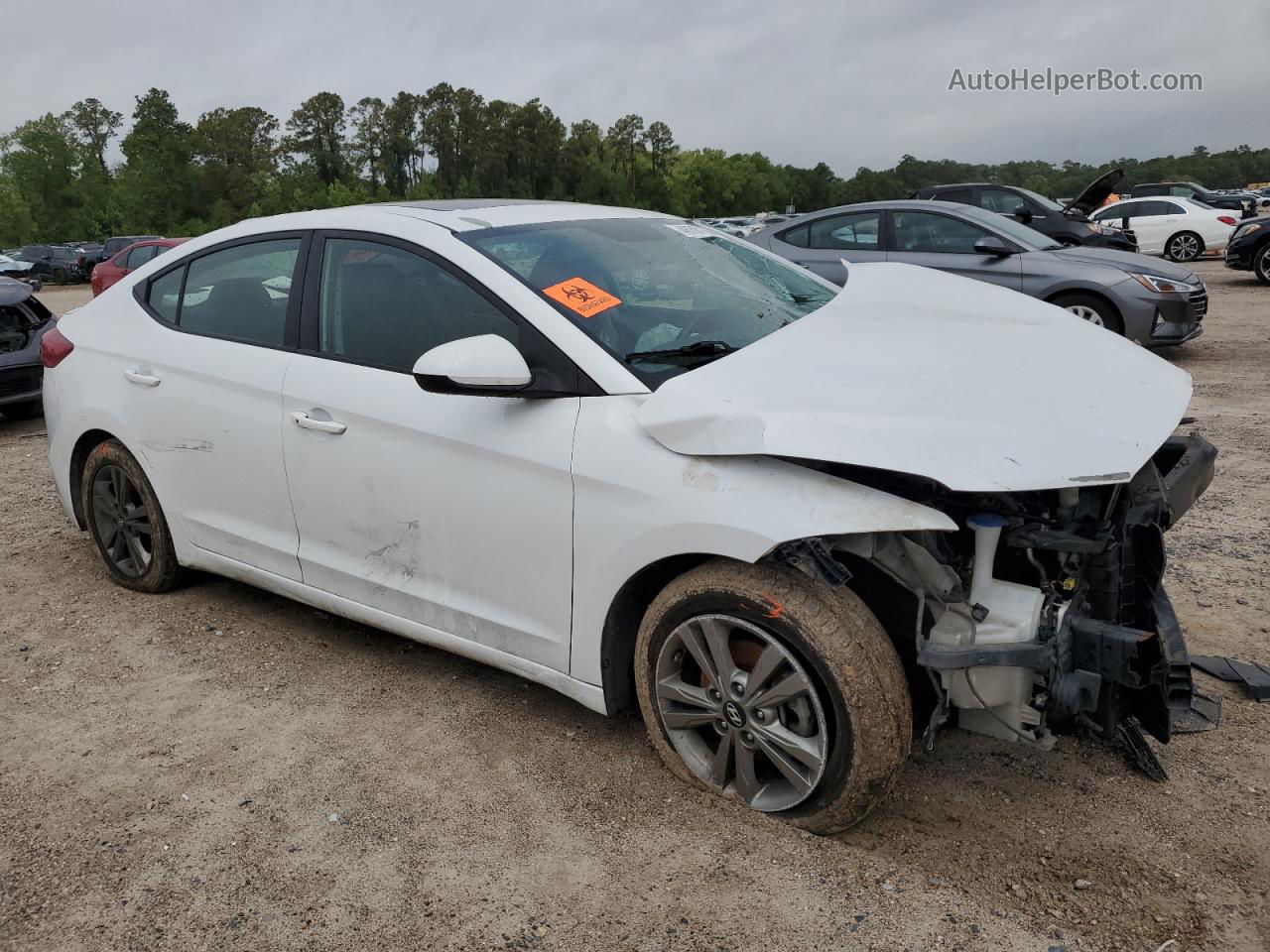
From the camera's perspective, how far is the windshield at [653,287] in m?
3.06

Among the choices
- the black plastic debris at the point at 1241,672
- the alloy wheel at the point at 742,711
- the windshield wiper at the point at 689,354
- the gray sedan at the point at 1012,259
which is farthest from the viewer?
the gray sedan at the point at 1012,259

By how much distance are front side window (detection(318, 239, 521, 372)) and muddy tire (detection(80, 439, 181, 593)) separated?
1322mm

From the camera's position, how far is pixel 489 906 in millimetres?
2518

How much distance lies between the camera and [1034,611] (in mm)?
2574

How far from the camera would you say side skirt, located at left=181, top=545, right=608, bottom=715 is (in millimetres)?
3078

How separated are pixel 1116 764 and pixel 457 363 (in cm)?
224

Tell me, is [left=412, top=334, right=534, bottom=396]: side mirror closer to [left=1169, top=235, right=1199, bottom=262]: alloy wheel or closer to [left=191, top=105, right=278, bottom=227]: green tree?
[left=1169, top=235, right=1199, bottom=262]: alloy wheel

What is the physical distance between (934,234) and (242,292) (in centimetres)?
768

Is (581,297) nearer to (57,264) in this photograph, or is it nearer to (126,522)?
(126,522)

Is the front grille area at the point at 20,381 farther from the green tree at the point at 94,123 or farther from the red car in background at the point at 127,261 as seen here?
the green tree at the point at 94,123

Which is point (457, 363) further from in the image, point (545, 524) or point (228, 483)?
point (228, 483)

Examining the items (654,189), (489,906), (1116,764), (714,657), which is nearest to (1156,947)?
(1116,764)

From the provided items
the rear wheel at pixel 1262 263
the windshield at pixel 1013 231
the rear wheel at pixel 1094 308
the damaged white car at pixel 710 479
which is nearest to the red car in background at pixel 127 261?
the windshield at pixel 1013 231

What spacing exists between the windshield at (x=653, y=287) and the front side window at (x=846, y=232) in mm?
6835
